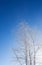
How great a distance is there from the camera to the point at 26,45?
7.61 ft

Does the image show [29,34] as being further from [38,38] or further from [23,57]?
[23,57]

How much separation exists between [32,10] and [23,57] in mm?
809

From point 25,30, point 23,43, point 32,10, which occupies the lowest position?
point 23,43

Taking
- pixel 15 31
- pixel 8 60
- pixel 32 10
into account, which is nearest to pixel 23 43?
pixel 15 31

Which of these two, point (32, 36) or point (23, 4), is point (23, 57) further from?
point (23, 4)

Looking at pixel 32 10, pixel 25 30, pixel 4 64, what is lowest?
pixel 4 64

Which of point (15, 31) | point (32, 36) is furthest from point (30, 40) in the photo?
point (15, 31)

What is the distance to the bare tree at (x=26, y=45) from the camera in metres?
2.30

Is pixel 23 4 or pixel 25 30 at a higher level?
pixel 23 4

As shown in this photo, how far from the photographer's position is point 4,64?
89.1 inches

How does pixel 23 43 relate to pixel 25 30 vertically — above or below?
below

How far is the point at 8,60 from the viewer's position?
2350 mm

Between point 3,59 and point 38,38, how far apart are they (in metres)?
Answer: 0.70

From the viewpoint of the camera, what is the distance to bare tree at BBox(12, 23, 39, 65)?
230cm
